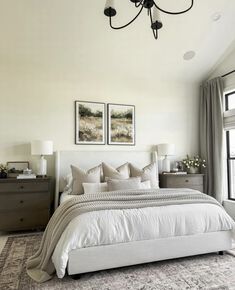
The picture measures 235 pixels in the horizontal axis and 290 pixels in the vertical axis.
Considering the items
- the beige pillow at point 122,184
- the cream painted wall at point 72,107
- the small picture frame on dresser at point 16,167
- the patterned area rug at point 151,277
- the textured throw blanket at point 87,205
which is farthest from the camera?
the cream painted wall at point 72,107

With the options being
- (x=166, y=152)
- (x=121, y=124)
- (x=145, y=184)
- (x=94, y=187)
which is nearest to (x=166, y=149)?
(x=166, y=152)

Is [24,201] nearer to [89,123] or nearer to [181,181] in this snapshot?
[89,123]

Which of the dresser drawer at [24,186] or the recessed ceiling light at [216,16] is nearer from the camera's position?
the dresser drawer at [24,186]

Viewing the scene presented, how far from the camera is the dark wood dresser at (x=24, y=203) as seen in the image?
151 inches

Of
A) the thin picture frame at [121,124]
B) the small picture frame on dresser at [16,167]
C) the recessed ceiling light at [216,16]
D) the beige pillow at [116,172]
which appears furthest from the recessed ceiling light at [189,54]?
the small picture frame on dresser at [16,167]

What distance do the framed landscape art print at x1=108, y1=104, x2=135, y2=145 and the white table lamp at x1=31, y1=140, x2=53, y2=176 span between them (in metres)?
1.28

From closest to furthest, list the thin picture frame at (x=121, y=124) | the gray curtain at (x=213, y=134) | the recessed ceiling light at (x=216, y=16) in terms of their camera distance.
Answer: the recessed ceiling light at (x=216, y=16), the gray curtain at (x=213, y=134), the thin picture frame at (x=121, y=124)

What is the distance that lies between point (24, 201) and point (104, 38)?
3.11 meters

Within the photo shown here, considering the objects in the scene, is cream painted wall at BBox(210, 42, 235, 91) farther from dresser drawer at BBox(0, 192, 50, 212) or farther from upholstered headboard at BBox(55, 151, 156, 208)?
dresser drawer at BBox(0, 192, 50, 212)

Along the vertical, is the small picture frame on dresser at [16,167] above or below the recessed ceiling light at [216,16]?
below

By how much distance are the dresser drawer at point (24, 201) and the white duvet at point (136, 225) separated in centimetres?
178

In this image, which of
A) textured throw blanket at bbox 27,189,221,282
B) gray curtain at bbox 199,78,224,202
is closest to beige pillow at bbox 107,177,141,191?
textured throw blanket at bbox 27,189,221,282

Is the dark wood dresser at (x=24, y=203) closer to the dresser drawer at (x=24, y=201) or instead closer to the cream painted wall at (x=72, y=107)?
the dresser drawer at (x=24, y=201)

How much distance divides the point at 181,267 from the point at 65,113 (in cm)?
338
